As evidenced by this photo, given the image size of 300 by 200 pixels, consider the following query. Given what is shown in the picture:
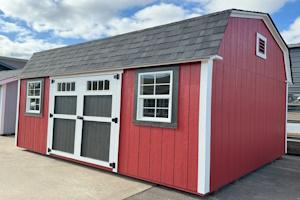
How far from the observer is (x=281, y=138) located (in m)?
7.27

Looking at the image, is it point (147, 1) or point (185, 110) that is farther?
point (147, 1)

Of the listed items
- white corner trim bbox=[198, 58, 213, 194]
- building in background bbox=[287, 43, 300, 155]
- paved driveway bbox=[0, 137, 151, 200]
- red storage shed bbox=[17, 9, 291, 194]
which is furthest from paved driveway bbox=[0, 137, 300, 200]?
building in background bbox=[287, 43, 300, 155]

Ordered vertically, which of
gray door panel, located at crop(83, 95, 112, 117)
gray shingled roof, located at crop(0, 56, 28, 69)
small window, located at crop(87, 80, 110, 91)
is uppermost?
gray shingled roof, located at crop(0, 56, 28, 69)

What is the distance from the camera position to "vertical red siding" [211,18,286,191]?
13.7ft

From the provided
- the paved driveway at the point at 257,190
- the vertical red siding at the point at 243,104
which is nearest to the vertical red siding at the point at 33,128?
the paved driveway at the point at 257,190

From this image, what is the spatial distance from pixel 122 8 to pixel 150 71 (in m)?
3.98

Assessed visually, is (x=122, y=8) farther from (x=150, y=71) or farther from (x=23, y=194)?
(x=23, y=194)

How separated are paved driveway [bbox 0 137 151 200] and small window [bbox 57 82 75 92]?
1.69 m

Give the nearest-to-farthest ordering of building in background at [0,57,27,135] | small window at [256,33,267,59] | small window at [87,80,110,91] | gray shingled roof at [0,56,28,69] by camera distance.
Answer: small window at [87,80,110,91]
small window at [256,33,267,59]
building in background at [0,57,27,135]
gray shingled roof at [0,56,28,69]

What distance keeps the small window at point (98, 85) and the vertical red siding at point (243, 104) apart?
2270 mm

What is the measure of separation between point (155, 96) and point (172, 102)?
0.38 meters

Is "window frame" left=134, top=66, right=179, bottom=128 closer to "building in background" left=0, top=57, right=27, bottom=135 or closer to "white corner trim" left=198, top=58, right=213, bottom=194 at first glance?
"white corner trim" left=198, top=58, right=213, bottom=194

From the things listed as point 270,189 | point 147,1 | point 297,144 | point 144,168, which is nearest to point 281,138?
point 297,144

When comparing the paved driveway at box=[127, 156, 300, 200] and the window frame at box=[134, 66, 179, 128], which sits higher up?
the window frame at box=[134, 66, 179, 128]
